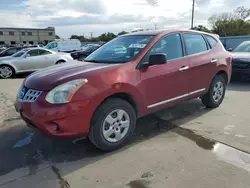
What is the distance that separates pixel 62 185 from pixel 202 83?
3224 mm

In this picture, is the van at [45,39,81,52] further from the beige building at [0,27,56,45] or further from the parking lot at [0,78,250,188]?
the beige building at [0,27,56,45]

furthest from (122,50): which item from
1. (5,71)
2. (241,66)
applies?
(5,71)

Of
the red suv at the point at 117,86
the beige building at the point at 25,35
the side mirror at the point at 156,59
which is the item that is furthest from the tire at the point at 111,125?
the beige building at the point at 25,35

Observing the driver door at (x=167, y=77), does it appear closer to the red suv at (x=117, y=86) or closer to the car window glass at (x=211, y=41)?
the red suv at (x=117, y=86)

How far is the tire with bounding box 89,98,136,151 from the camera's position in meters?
3.16

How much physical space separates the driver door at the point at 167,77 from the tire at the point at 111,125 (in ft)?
1.39

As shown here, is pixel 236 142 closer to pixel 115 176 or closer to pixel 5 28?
pixel 115 176

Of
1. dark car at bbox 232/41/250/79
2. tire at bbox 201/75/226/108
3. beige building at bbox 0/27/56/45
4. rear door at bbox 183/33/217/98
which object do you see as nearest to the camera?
rear door at bbox 183/33/217/98

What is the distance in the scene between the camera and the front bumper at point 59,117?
289 cm

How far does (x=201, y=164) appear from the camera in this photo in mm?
2996

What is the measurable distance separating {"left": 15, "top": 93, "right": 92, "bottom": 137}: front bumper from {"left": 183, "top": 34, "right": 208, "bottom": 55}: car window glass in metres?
2.41

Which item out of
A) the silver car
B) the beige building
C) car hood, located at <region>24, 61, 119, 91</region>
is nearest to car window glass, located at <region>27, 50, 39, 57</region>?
the silver car

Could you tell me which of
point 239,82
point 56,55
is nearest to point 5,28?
point 56,55

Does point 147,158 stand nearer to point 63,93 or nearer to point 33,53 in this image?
point 63,93
